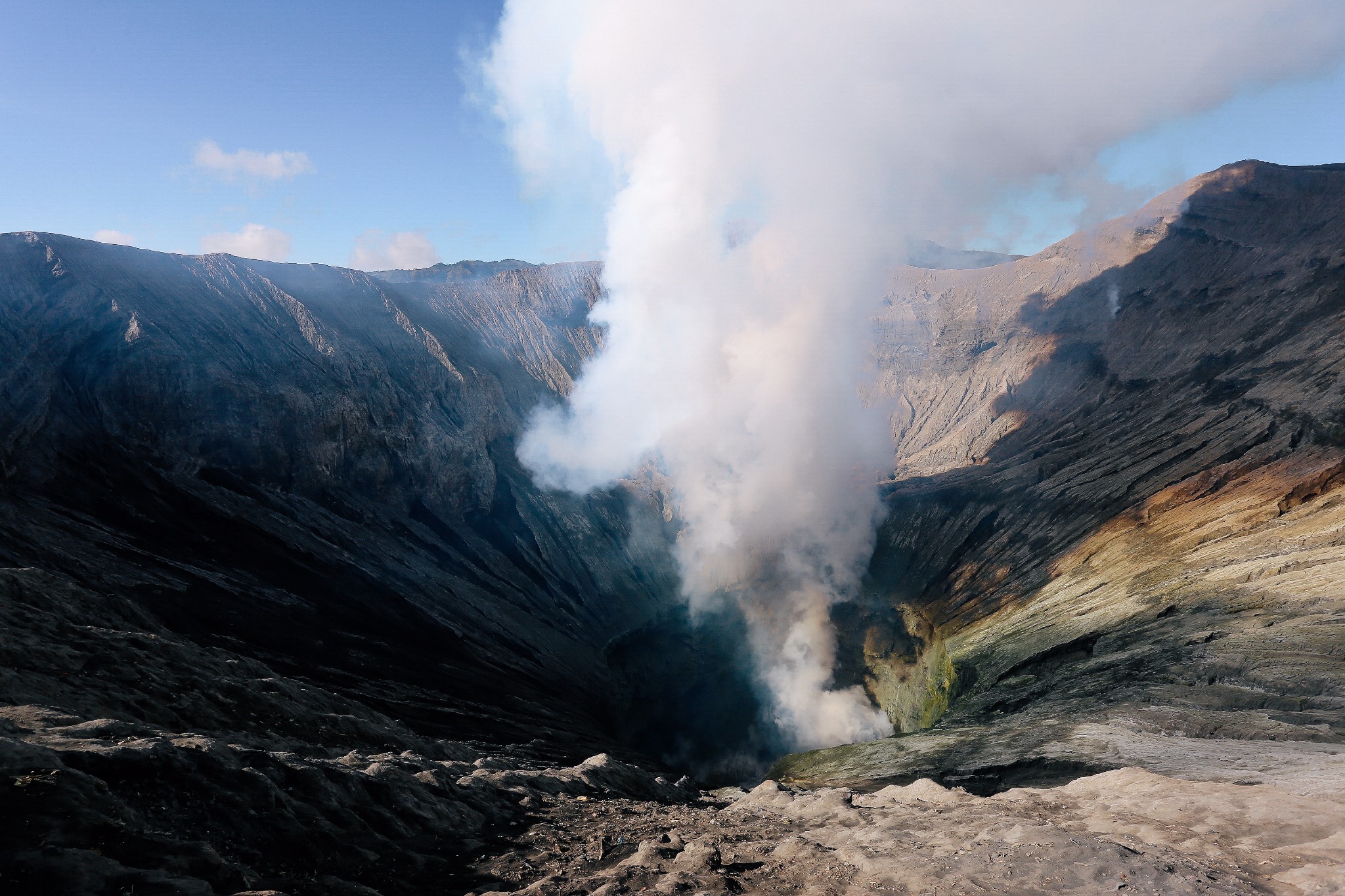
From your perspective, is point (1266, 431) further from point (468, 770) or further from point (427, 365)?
point (427, 365)

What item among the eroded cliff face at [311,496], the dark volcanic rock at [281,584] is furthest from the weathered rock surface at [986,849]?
the eroded cliff face at [311,496]

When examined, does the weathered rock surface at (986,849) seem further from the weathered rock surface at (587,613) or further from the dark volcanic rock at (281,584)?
the dark volcanic rock at (281,584)

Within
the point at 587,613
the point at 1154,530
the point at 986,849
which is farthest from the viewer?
the point at 587,613

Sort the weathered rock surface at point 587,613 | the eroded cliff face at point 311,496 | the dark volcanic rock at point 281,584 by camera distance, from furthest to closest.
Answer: the eroded cliff face at point 311,496 → the weathered rock surface at point 587,613 → the dark volcanic rock at point 281,584

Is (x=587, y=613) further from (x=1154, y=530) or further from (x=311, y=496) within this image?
(x=1154, y=530)

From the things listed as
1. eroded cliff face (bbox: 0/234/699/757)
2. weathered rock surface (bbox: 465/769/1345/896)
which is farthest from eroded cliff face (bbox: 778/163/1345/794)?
eroded cliff face (bbox: 0/234/699/757)

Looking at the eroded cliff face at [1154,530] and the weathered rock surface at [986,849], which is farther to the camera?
the eroded cliff face at [1154,530]

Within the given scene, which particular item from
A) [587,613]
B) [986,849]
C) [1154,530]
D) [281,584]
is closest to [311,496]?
[281,584]

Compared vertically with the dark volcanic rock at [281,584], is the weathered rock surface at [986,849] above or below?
below
